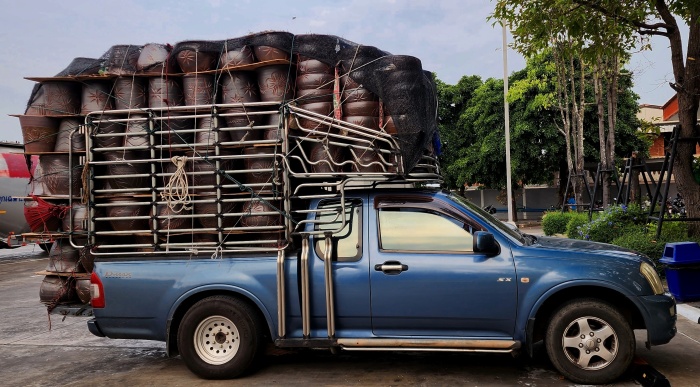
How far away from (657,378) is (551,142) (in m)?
23.8

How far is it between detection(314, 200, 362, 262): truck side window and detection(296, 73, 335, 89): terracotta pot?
1199 mm

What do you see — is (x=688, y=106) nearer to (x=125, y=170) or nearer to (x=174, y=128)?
(x=174, y=128)

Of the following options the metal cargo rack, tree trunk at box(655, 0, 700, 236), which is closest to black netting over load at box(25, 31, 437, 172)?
the metal cargo rack

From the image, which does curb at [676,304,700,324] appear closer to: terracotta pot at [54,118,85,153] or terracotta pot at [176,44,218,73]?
terracotta pot at [176,44,218,73]

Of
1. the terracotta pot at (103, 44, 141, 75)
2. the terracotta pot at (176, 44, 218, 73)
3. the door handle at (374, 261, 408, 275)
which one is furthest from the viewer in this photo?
the terracotta pot at (103, 44, 141, 75)

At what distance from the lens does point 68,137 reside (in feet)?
20.2

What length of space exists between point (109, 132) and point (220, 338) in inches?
94.8

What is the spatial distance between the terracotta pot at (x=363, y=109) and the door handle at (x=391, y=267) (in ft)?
4.92

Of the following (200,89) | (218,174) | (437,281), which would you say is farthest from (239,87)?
(437,281)

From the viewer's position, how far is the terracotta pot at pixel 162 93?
19.9 ft

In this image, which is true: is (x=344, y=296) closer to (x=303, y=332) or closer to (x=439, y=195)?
(x=303, y=332)

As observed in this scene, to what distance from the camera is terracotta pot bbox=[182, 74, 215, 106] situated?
19.6ft

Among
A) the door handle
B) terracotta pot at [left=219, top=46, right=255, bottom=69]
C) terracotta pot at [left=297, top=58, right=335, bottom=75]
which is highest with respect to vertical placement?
terracotta pot at [left=219, top=46, right=255, bottom=69]

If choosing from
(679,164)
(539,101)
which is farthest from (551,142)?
(679,164)
